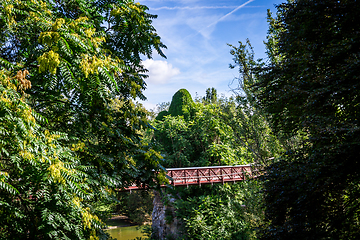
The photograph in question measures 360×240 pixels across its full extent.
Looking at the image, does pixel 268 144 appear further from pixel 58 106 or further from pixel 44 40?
pixel 44 40

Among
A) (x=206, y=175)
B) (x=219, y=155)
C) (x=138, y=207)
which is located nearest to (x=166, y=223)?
(x=206, y=175)

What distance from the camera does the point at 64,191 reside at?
3.17 meters

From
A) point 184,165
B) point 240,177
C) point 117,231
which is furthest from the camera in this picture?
point 117,231

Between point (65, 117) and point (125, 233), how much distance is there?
23.7m

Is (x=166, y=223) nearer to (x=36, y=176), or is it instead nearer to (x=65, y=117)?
(x=65, y=117)

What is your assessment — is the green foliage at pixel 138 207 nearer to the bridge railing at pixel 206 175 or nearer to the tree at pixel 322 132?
the bridge railing at pixel 206 175

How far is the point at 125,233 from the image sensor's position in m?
24.5

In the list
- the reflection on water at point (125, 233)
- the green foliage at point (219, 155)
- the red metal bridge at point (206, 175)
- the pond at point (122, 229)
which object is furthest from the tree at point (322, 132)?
the reflection on water at point (125, 233)

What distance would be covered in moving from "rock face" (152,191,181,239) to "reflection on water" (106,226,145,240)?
9963 millimetres

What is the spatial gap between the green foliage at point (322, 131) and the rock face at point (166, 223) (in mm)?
9353

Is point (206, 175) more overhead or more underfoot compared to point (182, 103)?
A: more underfoot

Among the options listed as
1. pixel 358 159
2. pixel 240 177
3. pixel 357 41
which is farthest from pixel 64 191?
pixel 240 177

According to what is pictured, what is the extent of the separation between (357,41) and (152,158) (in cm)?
428

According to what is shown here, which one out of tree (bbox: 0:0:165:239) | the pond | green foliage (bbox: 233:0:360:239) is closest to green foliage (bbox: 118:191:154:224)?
the pond
